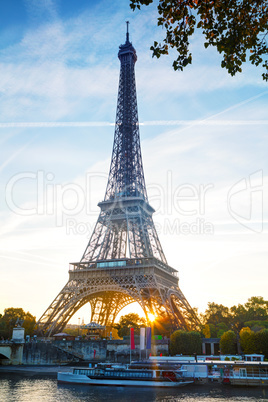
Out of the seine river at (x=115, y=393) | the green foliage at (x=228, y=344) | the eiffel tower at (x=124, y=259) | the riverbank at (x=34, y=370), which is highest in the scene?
the eiffel tower at (x=124, y=259)

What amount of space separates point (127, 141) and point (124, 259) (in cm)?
3152

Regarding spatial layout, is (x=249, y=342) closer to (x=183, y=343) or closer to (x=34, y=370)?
(x=183, y=343)

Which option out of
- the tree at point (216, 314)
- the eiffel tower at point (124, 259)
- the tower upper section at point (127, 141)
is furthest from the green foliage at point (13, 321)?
the tree at point (216, 314)

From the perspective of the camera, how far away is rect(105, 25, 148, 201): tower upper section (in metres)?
Result: 86.2

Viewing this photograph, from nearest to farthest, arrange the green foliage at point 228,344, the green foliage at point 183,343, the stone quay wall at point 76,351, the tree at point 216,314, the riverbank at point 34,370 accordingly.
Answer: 1. the riverbank at point 34,370
2. the green foliage at point 183,343
3. the stone quay wall at point 76,351
4. the green foliage at point 228,344
5. the tree at point 216,314

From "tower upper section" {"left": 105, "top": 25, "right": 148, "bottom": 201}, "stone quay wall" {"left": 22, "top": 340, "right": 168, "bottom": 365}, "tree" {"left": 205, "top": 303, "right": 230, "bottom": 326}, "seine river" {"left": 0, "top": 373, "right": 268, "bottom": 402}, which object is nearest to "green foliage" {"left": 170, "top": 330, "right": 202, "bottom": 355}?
"stone quay wall" {"left": 22, "top": 340, "right": 168, "bottom": 365}

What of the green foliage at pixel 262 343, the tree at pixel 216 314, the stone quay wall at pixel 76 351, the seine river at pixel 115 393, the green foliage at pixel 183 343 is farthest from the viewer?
the tree at pixel 216 314

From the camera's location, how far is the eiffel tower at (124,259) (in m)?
69.7

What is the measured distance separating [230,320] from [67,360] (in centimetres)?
7479

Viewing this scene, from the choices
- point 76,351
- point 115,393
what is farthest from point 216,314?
point 115,393

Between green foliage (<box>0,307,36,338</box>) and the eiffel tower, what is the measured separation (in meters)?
20.0

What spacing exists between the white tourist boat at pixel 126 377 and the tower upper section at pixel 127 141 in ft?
138

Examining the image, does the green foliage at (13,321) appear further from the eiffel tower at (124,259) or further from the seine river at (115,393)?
the seine river at (115,393)

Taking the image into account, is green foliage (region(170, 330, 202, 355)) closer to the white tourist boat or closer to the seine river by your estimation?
the white tourist boat
